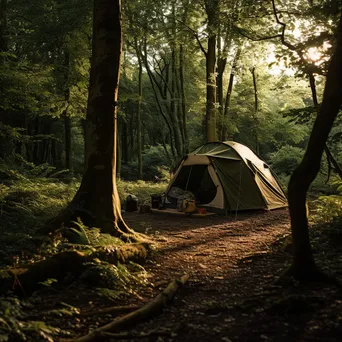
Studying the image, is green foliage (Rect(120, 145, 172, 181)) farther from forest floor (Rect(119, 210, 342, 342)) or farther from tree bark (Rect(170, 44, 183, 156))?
forest floor (Rect(119, 210, 342, 342))

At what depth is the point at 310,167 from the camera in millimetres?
4211

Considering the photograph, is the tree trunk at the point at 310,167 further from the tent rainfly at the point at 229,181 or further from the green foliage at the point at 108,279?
the tent rainfly at the point at 229,181

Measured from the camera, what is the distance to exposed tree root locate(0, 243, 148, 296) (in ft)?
13.2

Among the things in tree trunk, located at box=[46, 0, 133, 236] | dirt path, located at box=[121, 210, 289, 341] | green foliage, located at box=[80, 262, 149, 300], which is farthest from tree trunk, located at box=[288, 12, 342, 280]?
tree trunk, located at box=[46, 0, 133, 236]

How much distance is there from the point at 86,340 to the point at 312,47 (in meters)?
4.88

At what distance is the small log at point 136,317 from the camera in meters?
3.22

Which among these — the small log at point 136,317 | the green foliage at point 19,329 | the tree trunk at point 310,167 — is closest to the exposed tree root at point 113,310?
the small log at point 136,317

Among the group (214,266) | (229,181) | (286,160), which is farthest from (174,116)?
(214,266)

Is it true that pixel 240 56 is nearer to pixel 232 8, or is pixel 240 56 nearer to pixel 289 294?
pixel 232 8

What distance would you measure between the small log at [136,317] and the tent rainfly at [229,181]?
710cm

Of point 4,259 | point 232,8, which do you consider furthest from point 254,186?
point 4,259

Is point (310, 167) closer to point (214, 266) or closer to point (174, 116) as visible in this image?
point (214, 266)

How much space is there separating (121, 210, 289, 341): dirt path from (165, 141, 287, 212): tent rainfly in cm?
79

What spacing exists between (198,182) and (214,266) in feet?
24.0
